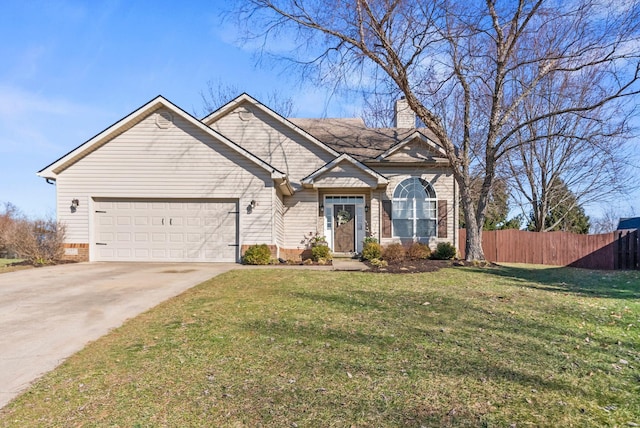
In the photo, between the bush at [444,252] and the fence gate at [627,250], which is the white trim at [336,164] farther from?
the fence gate at [627,250]

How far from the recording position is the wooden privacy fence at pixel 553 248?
60.1ft

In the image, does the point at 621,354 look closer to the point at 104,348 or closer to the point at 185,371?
the point at 185,371

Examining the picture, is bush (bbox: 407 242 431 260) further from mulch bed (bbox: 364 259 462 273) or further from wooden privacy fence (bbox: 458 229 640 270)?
wooden privacy fence (bbox: 458 229 640 270)

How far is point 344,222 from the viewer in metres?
17.2

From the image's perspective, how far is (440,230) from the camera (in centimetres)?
1708

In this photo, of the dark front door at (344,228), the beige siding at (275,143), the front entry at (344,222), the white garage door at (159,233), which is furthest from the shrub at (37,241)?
the dark front door at (344,228)


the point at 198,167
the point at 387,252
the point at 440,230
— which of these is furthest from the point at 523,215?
the point at 198,167

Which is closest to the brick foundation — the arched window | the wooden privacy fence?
the arched window

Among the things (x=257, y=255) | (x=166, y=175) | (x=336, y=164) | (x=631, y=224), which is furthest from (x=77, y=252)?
(x=631, y=224)

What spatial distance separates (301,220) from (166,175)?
5.60 metres

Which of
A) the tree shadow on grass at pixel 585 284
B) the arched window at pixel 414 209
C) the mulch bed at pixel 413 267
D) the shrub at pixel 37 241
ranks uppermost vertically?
the arched window at pixel 414 209

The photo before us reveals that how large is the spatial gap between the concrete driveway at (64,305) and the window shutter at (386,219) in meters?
7.49

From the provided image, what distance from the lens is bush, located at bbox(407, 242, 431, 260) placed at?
15.8 metres

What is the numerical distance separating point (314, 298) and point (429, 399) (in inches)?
164
